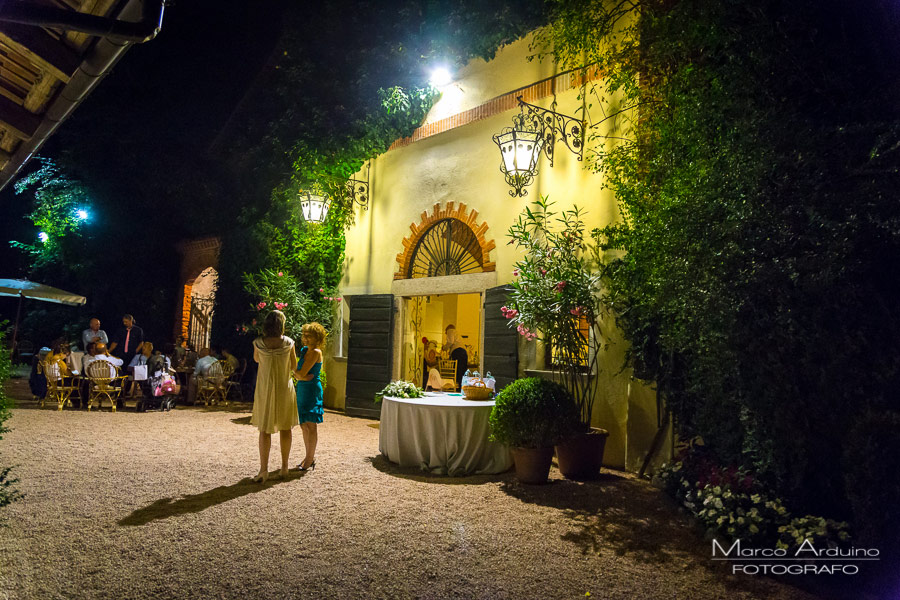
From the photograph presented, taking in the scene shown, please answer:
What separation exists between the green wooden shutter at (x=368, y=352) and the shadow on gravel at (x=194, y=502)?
13.3ft

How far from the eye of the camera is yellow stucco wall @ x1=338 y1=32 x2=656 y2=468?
6438 mm

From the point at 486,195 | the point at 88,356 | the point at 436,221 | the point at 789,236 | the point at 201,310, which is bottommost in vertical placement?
the point at 88,356

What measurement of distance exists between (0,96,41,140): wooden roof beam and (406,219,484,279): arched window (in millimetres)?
5316

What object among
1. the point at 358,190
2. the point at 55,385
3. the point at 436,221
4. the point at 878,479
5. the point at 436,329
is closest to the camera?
the point at 878,479

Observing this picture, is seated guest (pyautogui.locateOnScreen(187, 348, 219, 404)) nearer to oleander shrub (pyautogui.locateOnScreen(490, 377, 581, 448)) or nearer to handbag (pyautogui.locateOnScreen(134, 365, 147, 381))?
handbag (pyautogui.locateOnScreen(134, 365, 147, 381))

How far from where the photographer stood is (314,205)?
9.85m

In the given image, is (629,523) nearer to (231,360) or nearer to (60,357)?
(231,360)

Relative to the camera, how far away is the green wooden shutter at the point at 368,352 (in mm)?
9461

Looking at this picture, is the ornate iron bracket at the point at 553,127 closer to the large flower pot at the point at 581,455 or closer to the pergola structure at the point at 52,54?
the large flower pot at the point at 581,455

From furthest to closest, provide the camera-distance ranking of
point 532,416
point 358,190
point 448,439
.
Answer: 1. point 358,190
2. point 448,439
3. point 532,416

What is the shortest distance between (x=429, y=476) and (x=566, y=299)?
224 cm

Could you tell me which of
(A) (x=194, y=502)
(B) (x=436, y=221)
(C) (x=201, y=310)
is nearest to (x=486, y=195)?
(B) (x=436, y=221)

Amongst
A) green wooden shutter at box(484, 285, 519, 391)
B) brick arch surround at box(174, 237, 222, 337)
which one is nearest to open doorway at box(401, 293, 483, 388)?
green wooden shutter at box(484, 285, 519, 391)

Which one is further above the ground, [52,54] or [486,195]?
[486,195]
